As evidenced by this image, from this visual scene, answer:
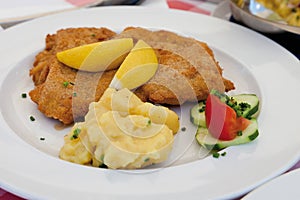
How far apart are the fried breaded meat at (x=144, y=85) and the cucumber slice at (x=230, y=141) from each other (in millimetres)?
288

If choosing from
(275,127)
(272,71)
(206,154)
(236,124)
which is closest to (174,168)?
(206,154)

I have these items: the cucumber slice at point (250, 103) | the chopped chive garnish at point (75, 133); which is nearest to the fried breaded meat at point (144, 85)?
the cucumber slice at point (250, 103)

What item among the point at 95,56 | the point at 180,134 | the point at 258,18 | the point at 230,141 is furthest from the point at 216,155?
the point at 258,18

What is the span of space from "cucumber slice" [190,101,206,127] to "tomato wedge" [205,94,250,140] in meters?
0.07

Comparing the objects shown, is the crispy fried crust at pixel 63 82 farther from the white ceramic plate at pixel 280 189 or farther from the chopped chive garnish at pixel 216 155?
the white ceramic plate at pixel 280 189

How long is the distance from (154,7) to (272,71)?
107cm

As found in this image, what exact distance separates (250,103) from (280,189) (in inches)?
24.0

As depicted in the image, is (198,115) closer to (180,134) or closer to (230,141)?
(180,134)

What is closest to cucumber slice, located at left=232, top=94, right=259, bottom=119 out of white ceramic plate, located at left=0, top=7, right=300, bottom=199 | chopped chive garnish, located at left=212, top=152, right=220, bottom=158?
white ceramic plate, located at left=0, top=7, right=300, bottom=199

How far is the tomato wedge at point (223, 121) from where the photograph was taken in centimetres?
185

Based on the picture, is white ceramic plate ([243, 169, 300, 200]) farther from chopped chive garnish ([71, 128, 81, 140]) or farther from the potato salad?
chopped chive garnish ([71, 128, 81, 140])

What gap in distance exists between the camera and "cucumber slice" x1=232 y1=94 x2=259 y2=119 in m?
2.00

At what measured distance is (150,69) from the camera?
7.18 feet

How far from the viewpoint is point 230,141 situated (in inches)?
72.7
